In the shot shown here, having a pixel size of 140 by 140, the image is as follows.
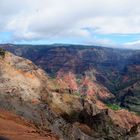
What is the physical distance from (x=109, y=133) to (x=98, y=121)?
3210mm

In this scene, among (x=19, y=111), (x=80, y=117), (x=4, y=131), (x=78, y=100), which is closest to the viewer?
(x=4, y=131)

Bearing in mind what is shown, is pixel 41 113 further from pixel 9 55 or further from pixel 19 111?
pixel 9 55

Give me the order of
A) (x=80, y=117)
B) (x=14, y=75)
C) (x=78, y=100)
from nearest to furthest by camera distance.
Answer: (x=14, y=75), (x=80, y=117), (x=78, y=100)

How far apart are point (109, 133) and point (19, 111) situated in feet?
82.4

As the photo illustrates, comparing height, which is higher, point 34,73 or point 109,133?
point 34,73

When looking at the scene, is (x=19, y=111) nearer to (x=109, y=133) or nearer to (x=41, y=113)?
(x=41, y=113)

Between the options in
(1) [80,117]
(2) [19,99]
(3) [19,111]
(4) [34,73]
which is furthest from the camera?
(1) [80,117]

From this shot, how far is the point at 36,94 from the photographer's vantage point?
54.3 metres

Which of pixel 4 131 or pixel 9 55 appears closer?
pixel 4 131

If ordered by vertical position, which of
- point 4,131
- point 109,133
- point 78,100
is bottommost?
point 109,133

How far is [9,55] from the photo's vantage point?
63.4 metres

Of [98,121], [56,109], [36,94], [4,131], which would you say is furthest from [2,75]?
[4,131]

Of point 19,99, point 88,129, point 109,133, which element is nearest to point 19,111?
point 19,99

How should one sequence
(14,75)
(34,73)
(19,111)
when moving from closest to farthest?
(19,111)
(14,75)
(34,73)
